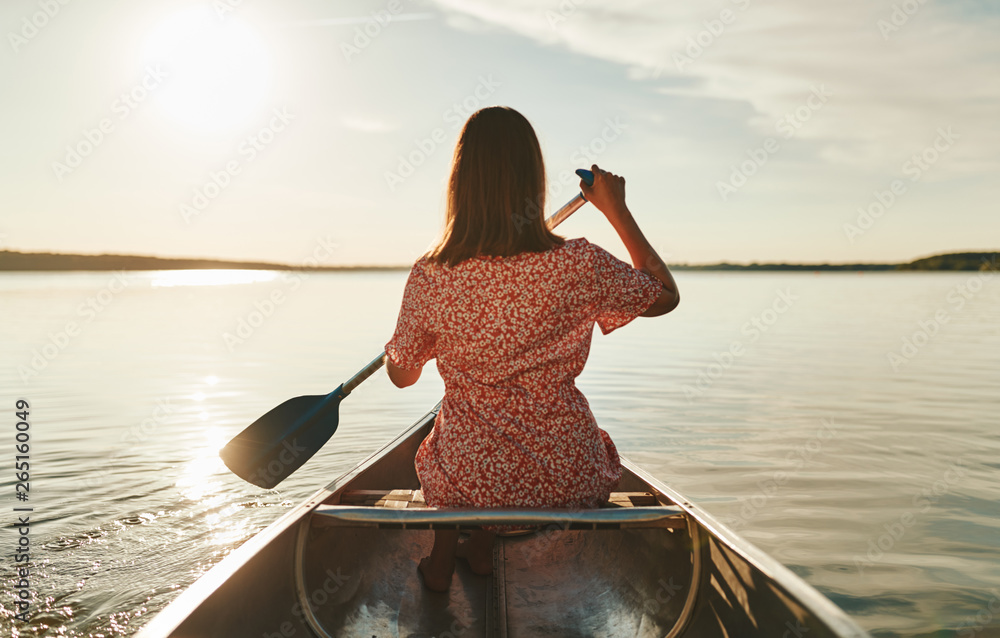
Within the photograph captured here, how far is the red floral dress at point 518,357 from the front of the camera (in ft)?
7.15

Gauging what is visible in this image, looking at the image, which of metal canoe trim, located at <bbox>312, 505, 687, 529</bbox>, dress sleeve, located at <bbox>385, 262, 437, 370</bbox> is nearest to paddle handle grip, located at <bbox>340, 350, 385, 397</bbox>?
dress sleeve, located at <bbox>385, 262, 437, 370</bbox>

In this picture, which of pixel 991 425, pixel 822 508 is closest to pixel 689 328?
pixel 991 425

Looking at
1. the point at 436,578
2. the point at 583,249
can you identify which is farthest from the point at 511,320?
the point at 436,578

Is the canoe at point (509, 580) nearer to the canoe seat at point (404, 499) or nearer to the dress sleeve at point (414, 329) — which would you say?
the canoe seat at point (404, 499)

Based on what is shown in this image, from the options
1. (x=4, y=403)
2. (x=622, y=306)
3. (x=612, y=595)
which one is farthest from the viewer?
(x=4, y=403)

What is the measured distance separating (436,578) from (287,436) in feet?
4.70

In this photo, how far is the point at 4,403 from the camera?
28.6 feet

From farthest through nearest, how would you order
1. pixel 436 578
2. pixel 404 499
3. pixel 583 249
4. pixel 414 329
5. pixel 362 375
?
Answer: pixel 362 375, pixel 436 578, pixel 404 499, pixel 414 329, pixel 583 249

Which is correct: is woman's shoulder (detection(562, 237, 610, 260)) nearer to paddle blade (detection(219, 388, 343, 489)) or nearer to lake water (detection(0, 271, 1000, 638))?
paddle blade (detection(219, 388, 343, 489))

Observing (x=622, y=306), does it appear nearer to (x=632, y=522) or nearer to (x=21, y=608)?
(x=632, y=522)

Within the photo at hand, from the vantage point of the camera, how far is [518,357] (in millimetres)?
2230

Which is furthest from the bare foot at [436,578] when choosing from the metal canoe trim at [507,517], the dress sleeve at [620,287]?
the dress sleeve at [620,287]

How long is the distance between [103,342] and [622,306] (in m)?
17.3

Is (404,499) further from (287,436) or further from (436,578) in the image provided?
(287,436)
